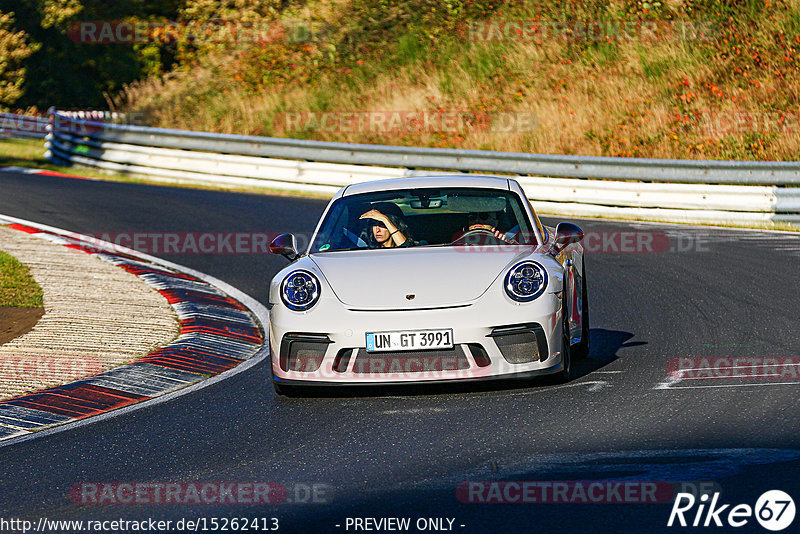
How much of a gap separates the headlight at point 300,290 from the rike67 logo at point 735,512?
3.07 m

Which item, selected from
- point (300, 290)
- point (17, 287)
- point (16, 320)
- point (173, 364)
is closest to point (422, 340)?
point (300, 290)

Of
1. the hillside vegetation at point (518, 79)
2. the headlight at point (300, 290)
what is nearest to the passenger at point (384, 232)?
the headlight at point (300, 290)

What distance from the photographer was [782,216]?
15.7 meters

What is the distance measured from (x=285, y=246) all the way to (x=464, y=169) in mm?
11838

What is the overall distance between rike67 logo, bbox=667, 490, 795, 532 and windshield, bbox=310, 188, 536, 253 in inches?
133

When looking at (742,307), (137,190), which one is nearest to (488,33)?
(137,190)

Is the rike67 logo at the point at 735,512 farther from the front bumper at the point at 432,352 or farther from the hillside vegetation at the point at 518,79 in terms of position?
the hillside vegetation at the point at 518,79

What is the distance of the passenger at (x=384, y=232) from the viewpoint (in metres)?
8.00

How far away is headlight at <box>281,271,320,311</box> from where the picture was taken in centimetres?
718

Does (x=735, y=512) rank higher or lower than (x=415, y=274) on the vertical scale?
lower

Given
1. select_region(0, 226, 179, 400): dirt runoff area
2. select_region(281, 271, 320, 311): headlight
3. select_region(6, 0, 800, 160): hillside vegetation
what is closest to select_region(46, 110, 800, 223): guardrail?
select_region(6, 0, 800, 160): hillside vegetation

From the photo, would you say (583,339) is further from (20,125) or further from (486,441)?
(20,125)

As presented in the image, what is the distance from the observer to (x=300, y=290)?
7262 millimetres

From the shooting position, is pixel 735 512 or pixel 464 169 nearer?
pixel 735 512
